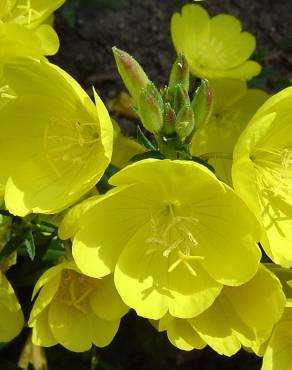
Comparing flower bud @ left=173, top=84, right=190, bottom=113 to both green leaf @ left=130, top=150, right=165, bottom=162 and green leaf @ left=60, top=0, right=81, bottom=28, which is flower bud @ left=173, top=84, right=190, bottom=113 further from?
green leaf @ left=60, top=0, right=81, bottom=28

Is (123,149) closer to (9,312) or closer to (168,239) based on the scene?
(168,239)

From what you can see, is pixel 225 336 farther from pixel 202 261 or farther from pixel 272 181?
pixel 272 181

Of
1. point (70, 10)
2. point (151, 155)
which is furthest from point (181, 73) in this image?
point (70, 10)

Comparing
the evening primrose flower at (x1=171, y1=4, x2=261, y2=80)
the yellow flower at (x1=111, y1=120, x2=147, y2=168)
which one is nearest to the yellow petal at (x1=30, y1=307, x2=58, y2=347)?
the yellow flower at (x1=111, y1=120, x2=147, y2=168)

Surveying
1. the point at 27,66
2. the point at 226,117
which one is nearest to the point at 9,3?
the point at 27,66

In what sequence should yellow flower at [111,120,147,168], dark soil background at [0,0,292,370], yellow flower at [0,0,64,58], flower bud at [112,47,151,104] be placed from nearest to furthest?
flower bud at [112,47,151,104] < yellow flower at [0,0,64,58] < yellow flower at [111,120,147,168] < dark soil background at [0,0,292,370]

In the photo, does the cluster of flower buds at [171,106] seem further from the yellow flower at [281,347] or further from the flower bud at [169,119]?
the yellow flower at [281,347]

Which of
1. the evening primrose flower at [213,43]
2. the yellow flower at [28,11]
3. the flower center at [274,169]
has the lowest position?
the evening primrose flower at [213,43]

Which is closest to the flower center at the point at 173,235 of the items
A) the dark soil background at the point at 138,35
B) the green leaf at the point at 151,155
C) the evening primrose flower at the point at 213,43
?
the green leaf at the point at 151,155
